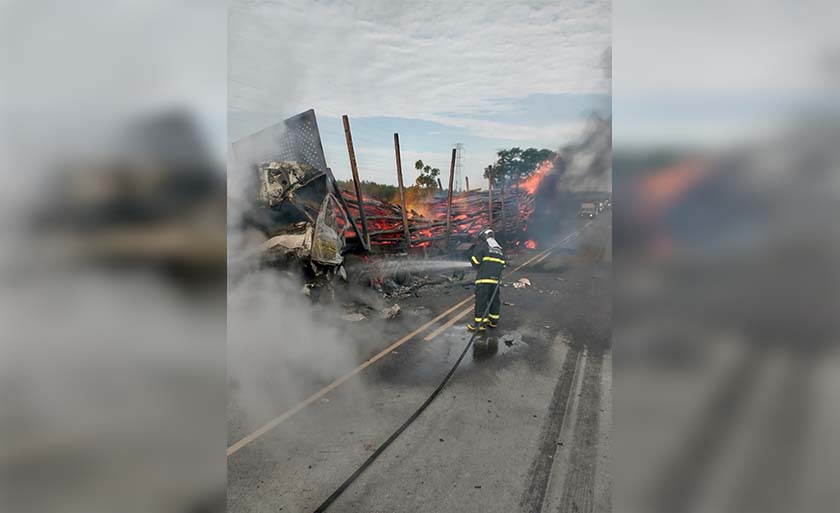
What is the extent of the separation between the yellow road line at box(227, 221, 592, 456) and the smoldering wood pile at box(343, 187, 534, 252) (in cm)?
30

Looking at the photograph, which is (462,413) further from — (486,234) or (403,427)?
(486,234)

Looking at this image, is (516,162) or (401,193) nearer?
(516,162)

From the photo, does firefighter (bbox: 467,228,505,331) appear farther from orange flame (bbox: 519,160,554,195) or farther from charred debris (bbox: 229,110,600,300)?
orange flame (bbox: 519,160,554,195)

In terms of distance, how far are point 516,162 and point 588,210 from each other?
0.54 meters

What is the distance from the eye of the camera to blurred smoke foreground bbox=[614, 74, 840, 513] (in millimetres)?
727

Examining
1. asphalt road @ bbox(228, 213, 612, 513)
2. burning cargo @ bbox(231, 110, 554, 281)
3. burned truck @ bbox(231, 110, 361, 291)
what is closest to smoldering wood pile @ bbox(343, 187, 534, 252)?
burning cargo @ bbox(231, 110, 554, 281)

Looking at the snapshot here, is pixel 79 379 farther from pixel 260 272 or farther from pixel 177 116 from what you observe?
pixel 260 272

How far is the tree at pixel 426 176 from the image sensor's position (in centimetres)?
272

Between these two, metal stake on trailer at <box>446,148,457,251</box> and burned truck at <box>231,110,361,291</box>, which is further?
burned truck at <box>231,110,361,291</box>

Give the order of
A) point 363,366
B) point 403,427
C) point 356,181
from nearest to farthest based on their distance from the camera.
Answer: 1. point 403,427
2. point 363,366
3. point 356,181

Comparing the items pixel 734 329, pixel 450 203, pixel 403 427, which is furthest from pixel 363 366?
pixel 734 329

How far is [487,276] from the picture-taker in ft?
9.20

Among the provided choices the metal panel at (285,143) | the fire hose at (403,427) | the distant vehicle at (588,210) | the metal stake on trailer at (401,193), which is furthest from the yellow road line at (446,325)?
the metal panel at (285,143)

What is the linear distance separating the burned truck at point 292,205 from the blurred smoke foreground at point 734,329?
8.03 ft
